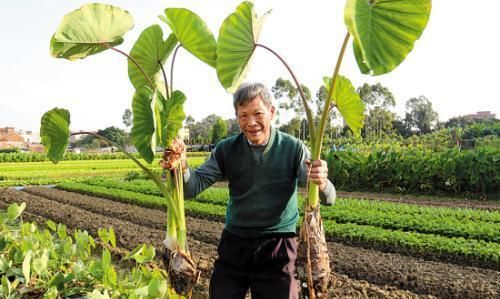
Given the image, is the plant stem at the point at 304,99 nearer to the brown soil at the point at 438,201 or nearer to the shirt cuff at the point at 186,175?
the shirt cuff at the point at 186,175

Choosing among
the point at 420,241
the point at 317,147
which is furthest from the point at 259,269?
the point at 420,241

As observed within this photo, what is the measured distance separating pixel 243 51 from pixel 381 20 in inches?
29.1

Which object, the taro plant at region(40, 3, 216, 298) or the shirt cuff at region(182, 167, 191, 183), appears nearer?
the taro plant at region(40, 3, 216, 298)

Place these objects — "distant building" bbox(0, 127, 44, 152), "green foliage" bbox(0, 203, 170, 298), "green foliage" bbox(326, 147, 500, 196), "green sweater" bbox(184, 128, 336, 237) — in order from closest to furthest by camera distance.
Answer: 1. "green foliage" bbox(0, 203, 170, 298)
2. "green sweater" bbox(184, 128, 336, 237)
3. "green foliage" bbox(326, 147, 500, 196)
4. "distant building" bbox(0, 127, 44, 152)

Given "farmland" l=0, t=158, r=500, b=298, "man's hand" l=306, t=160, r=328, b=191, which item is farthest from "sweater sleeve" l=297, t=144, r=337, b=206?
"farmland" l=0, t=158, r=500, b=298

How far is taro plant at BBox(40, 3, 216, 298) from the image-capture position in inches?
88.1

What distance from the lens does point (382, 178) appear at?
12898mm

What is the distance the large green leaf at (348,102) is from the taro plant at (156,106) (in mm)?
699

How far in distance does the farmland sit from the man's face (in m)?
1.93

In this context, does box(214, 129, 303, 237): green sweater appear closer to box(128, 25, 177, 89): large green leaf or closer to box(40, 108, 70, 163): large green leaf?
box(128, 25, 177, 89): large green leaf

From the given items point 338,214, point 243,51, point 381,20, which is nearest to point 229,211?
point 243,51

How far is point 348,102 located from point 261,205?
0.71m

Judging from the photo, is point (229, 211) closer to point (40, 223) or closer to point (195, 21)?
point (195, 21)

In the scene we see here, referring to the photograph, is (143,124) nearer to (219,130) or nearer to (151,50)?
(151,50)
